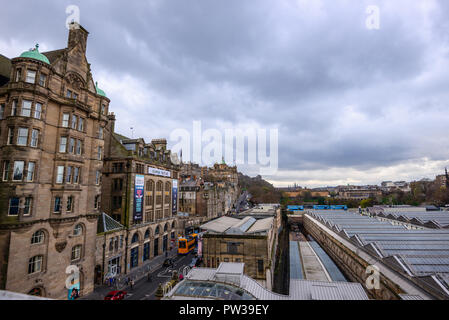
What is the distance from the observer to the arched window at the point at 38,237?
24366 millimetres

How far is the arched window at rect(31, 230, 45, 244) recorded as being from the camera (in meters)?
24.4

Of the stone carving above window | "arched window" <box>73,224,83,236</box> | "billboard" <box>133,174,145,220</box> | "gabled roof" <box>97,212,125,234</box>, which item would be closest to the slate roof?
"arched window" <box>73,224,83,236</box>

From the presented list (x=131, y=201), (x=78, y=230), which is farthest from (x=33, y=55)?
(x=131, y=201)

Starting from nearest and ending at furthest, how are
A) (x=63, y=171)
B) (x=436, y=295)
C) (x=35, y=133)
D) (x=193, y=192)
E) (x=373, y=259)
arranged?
1. (x=436, y=295)
2. (x=35, y=133)
3. (x=63, y=171)
4. (x=373, y=259)
5. (x=193, y=192)

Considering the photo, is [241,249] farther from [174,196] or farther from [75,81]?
[75,81]

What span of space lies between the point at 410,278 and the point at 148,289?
30175 mm

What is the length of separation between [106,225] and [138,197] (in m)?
7.52

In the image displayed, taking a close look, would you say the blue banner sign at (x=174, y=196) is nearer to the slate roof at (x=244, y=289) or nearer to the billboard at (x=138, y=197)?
the billboard at (x=138, y=197)

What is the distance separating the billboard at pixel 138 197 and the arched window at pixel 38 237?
16544 mm

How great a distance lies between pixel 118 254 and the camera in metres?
37.6

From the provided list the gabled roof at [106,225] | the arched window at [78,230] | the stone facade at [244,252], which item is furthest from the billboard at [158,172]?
the stone facade at [244,252]

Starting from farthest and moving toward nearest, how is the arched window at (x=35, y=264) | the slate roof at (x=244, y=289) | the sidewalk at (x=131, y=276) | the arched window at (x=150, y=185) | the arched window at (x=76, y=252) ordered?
1. the arched window at (x=150, y=185)
2. the sidewalk at (x=131, y=276)
3. the arched window at (x=76, y=252)
4. the arched window at (x=35, y=264)
5. the slate roof at (x=244, y=289)
